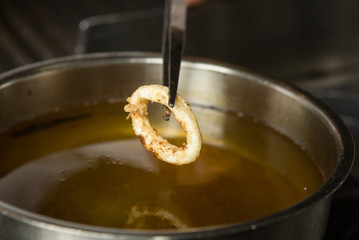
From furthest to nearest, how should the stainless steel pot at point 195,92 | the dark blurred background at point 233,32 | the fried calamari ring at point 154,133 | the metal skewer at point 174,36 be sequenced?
the dark blurred background at point 233,32
the stainless steel pot at point 195,92
the fried calamari ring at point 154,133
the metal skewer at point 174,36

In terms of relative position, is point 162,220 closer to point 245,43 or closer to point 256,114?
point 256,114

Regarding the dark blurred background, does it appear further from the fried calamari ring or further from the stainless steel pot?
the fried calamari ring

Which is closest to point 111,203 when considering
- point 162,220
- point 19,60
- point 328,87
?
point 162,220

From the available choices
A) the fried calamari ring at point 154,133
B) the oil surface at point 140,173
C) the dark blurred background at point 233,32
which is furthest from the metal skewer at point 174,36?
the dark blurred background at point 233,32

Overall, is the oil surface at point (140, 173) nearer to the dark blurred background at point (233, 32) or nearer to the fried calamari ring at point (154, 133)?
the fried calamari ring at point (154, 133)

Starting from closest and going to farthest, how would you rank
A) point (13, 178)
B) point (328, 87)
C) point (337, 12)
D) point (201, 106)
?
point (13, 178)
point (201, 106)
point (328, 87)
point (337, 12)

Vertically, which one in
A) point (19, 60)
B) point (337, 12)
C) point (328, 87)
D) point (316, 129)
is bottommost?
point (328, 87)
